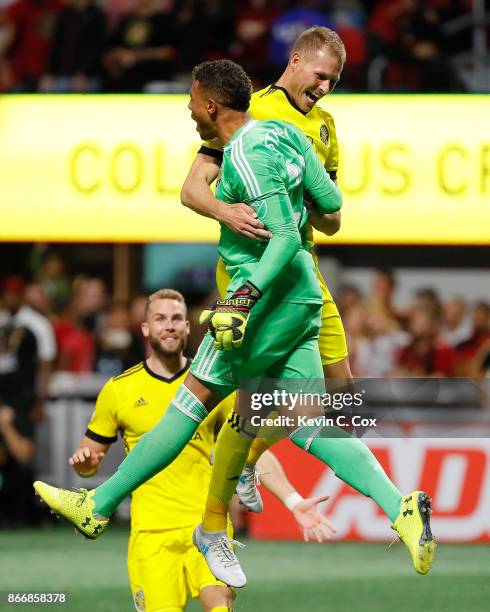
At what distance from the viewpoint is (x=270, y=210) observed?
576cm

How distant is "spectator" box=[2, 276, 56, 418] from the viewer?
43.8 ft

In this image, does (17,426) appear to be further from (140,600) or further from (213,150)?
(213,150)

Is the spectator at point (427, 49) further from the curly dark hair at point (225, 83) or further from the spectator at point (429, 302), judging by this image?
the curly dark hair at point (225, 83)

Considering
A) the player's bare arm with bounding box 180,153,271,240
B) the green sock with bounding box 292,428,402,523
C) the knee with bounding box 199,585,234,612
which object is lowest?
the knee with bounding box 199,585,234,612

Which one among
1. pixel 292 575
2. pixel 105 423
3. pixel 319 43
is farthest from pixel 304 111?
pixel 292 575

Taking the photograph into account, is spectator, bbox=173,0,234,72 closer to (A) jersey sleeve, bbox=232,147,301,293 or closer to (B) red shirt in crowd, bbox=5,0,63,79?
(B) red shirt in crowd, bbox=5,0,63,79

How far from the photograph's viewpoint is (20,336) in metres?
13.1

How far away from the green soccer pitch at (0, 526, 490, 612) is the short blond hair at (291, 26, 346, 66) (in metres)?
3.63

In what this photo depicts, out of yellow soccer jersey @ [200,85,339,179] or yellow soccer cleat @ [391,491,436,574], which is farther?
yellow soccer jersey @ [200,85,339,179]

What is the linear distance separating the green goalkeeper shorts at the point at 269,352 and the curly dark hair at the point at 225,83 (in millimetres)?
813

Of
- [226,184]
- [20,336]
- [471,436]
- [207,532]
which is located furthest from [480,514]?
[226,184]

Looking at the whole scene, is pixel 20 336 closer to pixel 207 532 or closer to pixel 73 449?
pixel 73 449

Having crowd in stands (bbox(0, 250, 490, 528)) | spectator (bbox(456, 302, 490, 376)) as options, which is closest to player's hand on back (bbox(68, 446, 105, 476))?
crowd in stands (bbox(0, 250, 490, 528))

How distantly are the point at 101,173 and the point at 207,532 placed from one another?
7288 millimetres
